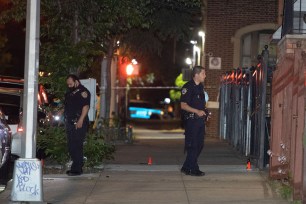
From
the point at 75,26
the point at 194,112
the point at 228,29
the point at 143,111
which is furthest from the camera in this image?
the point at 143,111

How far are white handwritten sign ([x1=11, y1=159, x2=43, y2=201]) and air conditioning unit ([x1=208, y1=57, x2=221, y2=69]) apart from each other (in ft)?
48.9

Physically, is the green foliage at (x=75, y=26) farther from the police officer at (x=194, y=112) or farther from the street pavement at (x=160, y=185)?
the police officer at (x=194, y=112)

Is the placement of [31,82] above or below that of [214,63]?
below

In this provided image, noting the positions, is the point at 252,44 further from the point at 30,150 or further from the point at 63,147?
the point at 30,150

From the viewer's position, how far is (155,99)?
69.8 m

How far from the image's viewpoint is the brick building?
2266 centimetres

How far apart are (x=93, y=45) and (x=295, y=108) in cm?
491

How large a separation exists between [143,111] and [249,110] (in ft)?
130

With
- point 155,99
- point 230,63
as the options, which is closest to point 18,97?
point 230,63

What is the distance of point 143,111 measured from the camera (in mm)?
53375

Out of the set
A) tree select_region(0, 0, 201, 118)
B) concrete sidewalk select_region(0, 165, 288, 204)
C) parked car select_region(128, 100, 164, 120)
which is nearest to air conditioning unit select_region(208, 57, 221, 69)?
tree select_region(0, 0, 201, 118)

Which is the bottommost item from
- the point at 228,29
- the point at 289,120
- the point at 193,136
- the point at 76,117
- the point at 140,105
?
the point at 140,105

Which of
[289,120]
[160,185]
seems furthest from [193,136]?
[289,120]

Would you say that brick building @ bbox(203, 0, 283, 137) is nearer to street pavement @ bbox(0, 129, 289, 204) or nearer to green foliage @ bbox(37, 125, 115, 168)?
street pavement @ bbox(0, 129, 289, 204)
